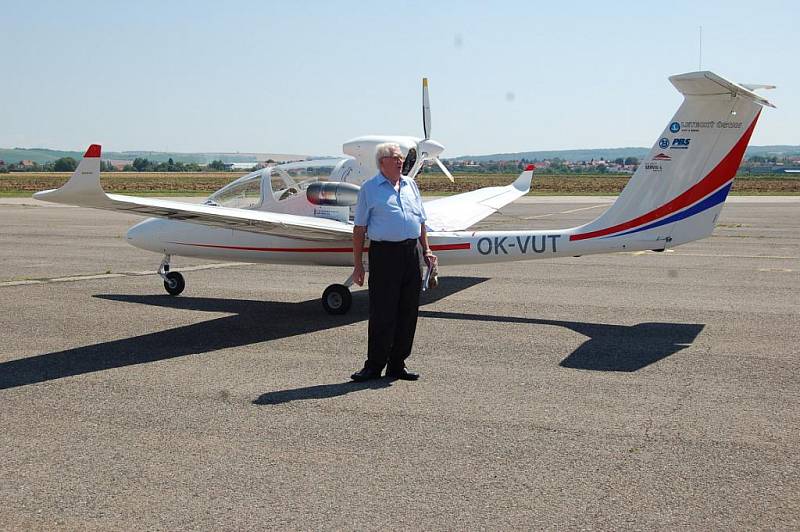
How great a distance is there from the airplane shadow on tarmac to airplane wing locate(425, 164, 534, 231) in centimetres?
213

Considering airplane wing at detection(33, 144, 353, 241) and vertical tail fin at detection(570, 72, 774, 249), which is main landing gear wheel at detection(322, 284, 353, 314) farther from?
vertical tail fin at detection(570, 72, 774, 249)

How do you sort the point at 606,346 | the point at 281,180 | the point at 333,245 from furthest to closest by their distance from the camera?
the point at 281,180
the point at 333,245
the point at 606,346

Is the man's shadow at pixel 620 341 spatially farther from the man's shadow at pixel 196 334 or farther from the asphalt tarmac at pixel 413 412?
the man's shadow at pixel 196 334

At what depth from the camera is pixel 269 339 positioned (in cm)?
1044

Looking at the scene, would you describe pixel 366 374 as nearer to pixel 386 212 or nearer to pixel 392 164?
pixel 386 212

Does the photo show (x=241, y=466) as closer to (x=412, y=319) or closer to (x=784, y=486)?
(x=412, y=319)

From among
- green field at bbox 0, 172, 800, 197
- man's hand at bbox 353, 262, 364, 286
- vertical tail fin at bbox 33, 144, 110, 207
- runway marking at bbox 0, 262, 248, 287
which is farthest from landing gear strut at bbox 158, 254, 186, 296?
green field at bbox 0, 172, 800, 197

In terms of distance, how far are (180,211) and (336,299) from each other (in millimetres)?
2528

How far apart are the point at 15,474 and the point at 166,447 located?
102cm

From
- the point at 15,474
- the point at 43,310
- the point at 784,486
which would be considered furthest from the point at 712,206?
the point at 43,310

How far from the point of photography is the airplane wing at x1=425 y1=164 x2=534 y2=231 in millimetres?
15289

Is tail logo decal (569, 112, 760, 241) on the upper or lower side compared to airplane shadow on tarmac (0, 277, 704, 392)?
upper

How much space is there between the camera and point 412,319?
8.45 metres

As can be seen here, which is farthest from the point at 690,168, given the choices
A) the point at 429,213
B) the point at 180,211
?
the point at 180,211
